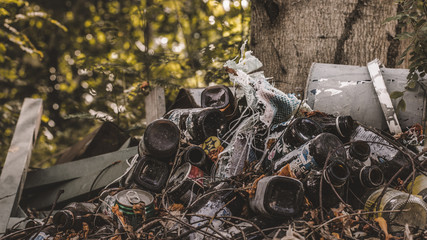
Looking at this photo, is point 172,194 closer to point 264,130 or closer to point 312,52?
point 264,130

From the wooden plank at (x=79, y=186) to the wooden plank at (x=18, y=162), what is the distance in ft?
0.80

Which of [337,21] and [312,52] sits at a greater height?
[337,21]

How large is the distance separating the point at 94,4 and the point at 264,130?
5916mm

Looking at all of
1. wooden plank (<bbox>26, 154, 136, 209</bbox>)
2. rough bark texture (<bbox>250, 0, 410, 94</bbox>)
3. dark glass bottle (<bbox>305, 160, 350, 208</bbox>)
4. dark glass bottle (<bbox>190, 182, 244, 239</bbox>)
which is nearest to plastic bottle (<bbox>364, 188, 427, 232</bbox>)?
dark glass bottle (<bbox>305, 160, 350, 208</bbox>)

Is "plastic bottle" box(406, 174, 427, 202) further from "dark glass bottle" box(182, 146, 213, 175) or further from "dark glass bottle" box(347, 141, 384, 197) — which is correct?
"dark glass bottle" box(182, 146, 213, 175)

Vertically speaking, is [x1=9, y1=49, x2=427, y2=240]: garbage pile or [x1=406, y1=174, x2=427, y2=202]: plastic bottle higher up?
[x1=9, y1=49, x2=427, y2=240]: garbage pile

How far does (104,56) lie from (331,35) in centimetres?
233

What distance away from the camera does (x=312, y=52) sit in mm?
2260

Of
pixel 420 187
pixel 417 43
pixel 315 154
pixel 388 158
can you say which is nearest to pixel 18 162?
pixel 315 154

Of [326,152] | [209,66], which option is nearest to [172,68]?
[209,66]

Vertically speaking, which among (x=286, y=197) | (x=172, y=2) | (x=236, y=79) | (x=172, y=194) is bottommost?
(x=172, y=194)

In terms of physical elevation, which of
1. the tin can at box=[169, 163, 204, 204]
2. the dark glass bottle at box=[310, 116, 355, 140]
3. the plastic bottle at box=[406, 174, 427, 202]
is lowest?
the plastic bottle at box=[406, 174, 427, 202]

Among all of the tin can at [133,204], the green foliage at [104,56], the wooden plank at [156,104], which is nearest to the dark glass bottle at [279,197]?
the tin can at [133,204]

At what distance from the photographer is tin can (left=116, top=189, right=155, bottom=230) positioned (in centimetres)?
140
